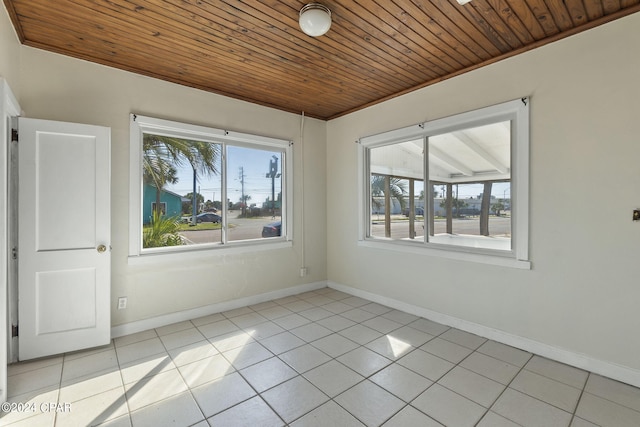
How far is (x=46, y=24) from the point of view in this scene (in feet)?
7.57

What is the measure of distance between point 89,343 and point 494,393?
134 inches

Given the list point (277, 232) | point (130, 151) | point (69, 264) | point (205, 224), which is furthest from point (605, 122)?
point (69, 264)

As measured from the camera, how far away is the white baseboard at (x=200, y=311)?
3.04 m

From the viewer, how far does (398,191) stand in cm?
390

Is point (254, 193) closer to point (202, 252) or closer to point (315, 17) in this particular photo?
point (202, 252)

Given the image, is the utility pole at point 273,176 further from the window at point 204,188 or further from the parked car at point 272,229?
the parked car at point 272,229

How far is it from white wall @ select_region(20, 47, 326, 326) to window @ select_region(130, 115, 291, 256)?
0.12 metres

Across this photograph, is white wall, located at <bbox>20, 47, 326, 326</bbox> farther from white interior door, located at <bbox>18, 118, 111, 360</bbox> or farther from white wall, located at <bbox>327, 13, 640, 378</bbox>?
white wall, located at <bbox>327, 13, 640, 378</bbox>

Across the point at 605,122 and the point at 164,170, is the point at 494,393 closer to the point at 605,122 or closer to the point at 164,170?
the point at 605,122

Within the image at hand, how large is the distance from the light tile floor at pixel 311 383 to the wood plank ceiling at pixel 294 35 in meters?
2.76

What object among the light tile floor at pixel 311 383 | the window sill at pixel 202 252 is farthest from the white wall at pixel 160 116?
the light tile floor at pixel 311 383

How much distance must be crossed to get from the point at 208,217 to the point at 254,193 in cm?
72

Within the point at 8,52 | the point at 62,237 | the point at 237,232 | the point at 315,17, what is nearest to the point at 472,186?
the point at 315,17

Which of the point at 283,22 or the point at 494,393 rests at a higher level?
the point at 283,22
